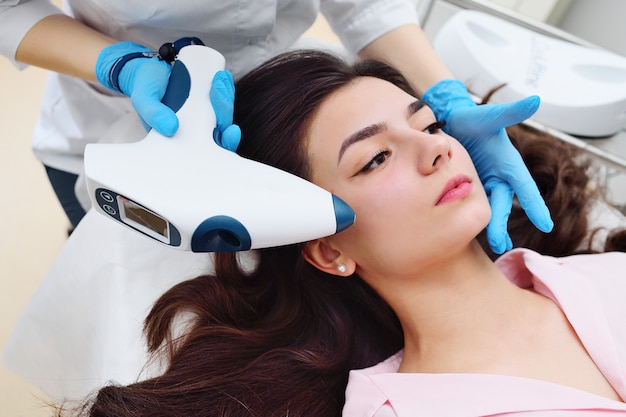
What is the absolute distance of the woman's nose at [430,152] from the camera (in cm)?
80

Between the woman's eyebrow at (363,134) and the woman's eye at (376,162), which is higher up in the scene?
the woman's eyebrow at (363,134)

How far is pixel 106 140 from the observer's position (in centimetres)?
121

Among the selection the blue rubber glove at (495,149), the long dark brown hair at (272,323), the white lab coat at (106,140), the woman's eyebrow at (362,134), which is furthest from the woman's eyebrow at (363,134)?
the white lab coat at (106,140)

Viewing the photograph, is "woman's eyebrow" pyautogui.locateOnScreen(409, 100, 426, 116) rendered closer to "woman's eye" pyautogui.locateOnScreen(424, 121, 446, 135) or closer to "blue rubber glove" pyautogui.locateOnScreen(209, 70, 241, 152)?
"woman's eye" pyautogui.locateOnScreen(424, 121, 446, 135)

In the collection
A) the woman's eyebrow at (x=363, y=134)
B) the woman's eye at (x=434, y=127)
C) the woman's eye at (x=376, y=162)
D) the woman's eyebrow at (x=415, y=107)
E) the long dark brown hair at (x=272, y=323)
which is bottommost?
the long dark brown hair at (x=272, y=323)

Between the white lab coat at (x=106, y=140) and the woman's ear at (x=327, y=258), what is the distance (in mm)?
340

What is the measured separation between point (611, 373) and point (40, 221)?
2020 mm

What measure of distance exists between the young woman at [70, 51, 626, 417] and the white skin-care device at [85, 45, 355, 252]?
16 centimetres

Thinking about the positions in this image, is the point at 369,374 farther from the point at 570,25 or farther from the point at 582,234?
the point at 570,25

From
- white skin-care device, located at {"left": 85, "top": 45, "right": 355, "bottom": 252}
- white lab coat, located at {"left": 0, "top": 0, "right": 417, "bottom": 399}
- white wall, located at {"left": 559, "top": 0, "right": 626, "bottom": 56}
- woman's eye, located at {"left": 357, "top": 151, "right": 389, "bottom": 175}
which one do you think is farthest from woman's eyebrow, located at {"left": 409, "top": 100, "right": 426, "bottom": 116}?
white wall, located at {"left": 559, "top": 0, "right": 626, "bottom": 56}

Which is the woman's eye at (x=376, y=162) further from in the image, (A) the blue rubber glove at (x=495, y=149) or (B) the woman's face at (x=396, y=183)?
(A) the blue rubber glove at (x=495, y=149)

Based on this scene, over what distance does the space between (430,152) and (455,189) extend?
0.28ft

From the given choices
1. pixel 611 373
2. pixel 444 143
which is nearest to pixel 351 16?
pixel 444 143

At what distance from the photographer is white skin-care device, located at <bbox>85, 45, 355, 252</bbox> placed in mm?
660
